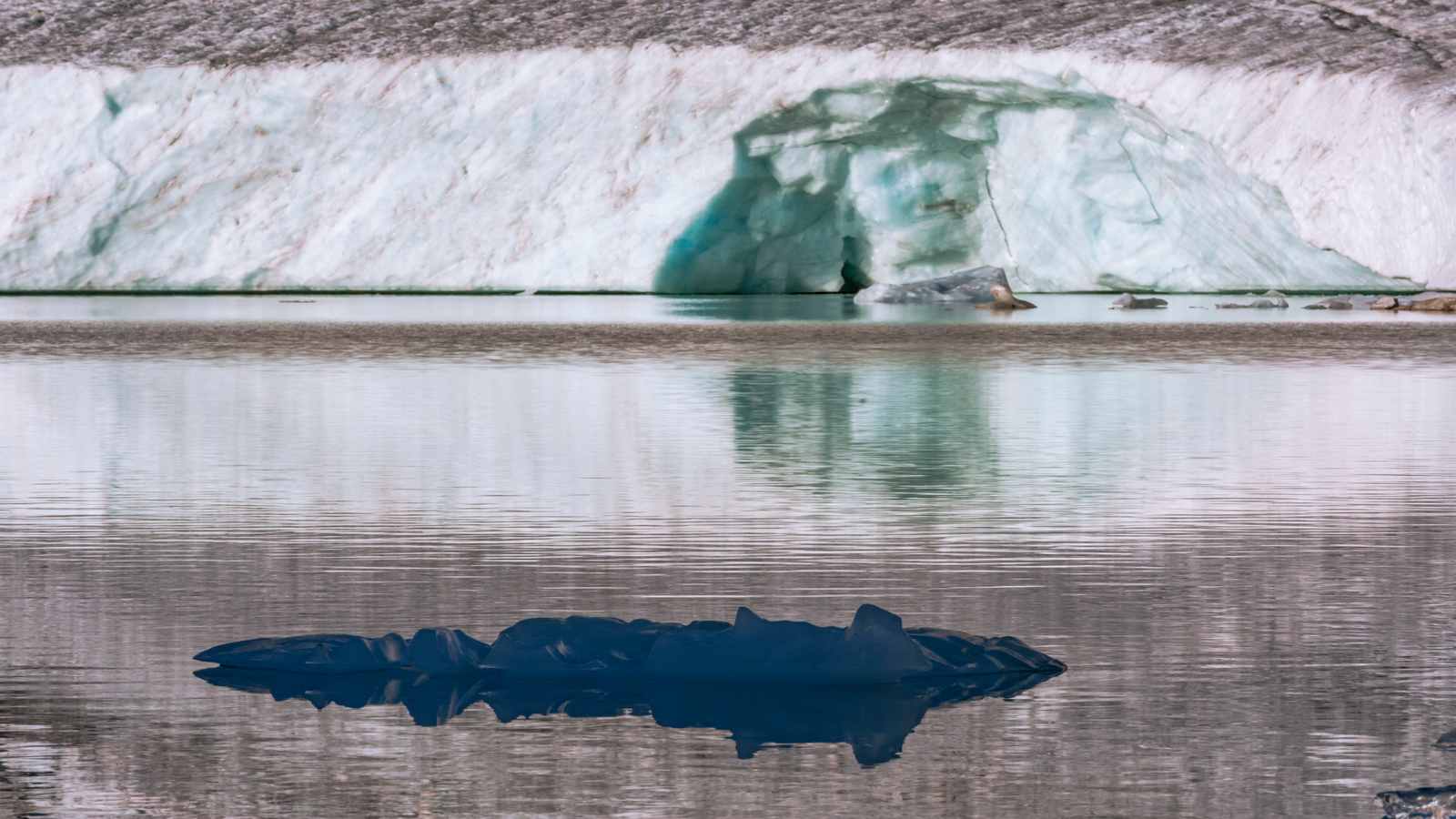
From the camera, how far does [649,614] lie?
15.9 ft

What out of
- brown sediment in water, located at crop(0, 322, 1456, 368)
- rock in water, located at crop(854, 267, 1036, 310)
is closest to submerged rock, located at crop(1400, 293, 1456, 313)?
brown sediment in water, located at crop(0, 322, 1456, 368)

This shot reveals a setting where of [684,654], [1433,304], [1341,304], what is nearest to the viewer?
[684,654]

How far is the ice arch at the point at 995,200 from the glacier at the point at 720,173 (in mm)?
42

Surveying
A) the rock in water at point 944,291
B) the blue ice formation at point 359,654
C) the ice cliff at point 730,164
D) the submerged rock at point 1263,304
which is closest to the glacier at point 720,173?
the ice cliff at point 730,164

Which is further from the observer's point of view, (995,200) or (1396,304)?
(995,200)

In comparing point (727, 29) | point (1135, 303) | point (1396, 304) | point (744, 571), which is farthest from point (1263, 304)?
point (744, 571)

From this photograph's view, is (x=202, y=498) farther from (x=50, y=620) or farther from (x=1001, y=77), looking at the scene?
(x=1001, y=77)

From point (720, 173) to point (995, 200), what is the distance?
12.5ft

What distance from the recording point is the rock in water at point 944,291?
1126 inches

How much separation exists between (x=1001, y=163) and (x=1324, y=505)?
2297cm

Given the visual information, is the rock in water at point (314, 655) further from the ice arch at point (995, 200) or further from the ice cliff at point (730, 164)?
the ice arch at point (995, 200)

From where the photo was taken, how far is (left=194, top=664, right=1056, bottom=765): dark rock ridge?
151 inches

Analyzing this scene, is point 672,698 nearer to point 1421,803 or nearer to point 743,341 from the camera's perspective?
point 1421,803

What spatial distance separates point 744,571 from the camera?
549 cm
